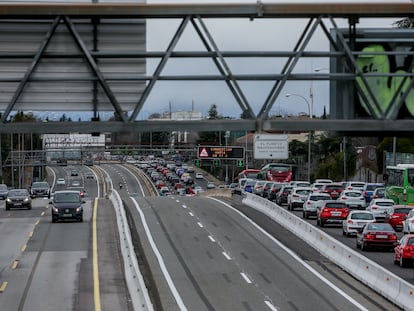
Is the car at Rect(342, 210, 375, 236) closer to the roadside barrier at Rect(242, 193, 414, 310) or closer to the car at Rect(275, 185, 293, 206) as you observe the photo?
the roadside barrier at Rect(242, 193, 414, 310)

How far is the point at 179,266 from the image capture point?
109ft

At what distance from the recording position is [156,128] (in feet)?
46.5

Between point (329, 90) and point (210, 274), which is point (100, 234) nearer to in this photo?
point (210, 274)

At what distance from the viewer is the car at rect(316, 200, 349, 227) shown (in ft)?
158

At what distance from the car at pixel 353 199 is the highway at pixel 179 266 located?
6087 millimetres

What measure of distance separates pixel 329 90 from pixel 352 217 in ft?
95.6

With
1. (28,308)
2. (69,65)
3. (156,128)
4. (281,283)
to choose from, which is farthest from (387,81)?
(281,283)

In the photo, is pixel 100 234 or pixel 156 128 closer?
pixel 156 128

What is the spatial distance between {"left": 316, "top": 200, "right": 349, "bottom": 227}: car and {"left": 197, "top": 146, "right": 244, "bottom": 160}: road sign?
49389mm

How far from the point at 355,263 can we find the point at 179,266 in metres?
6.57

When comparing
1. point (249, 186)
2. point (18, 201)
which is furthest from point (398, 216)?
point (249, 186)

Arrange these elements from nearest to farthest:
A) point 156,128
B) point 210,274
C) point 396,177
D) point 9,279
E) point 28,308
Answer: point 156,128
point 28,308
point 9,279
point 210,274
point 396,177

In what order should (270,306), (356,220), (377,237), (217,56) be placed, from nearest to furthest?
1. (217,56)
2. (270,306)
3. (377,237)
4. (356,220)

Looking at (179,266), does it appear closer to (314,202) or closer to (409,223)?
(409,223)
